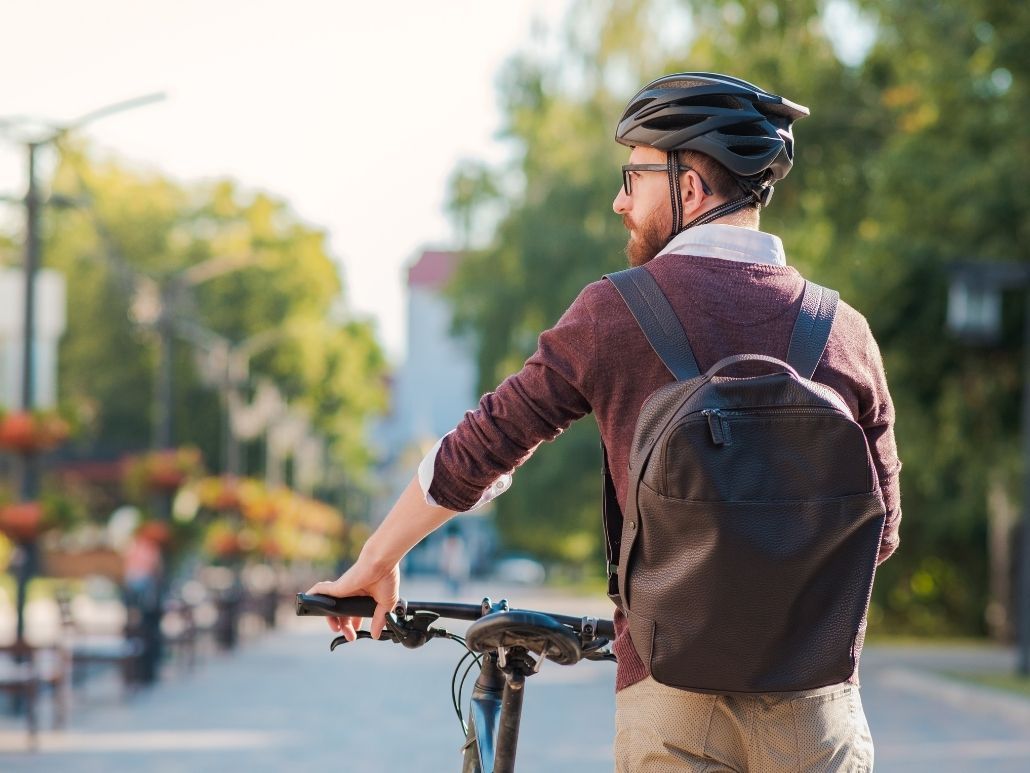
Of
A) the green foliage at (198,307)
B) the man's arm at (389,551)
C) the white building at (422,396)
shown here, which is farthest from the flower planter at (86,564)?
the white building at (422,396)

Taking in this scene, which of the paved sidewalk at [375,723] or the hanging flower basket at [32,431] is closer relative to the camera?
the paved sidewalk at [375,723]

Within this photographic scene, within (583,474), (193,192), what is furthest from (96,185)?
(583,474)

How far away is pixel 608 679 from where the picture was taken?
2172 centimetres

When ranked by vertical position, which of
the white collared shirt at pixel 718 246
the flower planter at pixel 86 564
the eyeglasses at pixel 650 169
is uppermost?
the eyeglasses at pixel 650 169

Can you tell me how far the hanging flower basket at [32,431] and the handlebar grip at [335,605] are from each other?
1408cm

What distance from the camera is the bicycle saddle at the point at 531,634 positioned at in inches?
105

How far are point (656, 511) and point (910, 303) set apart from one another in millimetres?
18667

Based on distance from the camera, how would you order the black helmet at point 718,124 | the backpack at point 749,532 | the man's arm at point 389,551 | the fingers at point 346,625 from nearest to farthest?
1. the backpack at point 749,532
2. the man's arm at point 389,551
3. the black helmet at point 718,124
4. the fingers at point 346,625

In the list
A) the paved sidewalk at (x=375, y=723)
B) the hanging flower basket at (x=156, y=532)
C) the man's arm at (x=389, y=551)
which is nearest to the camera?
the man's arm at (x=389, y=551)

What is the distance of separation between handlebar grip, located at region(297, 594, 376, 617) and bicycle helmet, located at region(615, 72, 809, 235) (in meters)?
0.75

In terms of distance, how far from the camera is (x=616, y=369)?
2775 millimetres

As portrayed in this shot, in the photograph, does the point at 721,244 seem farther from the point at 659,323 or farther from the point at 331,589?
the point at 331,589

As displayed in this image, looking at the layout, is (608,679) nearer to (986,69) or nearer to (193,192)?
(986,69)

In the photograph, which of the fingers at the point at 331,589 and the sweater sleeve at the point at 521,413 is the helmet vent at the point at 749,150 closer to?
the sweater sleeve at the point at 521,413
